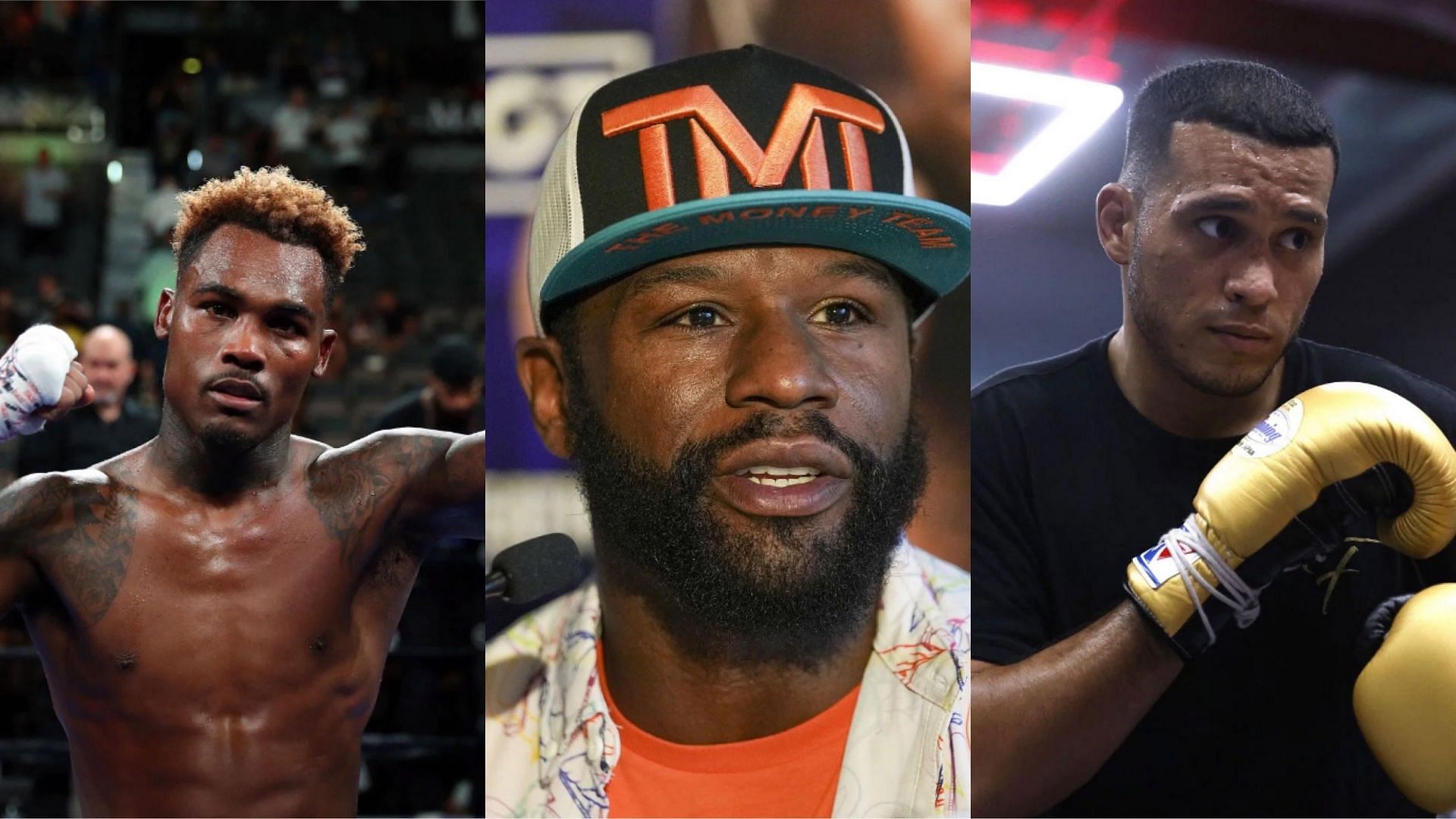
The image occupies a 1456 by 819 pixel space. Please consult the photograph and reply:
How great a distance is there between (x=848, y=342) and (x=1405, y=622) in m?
1.23

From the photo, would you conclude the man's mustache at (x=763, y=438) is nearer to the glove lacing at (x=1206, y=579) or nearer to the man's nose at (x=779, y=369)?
the man's nose at (x=779, y=369)

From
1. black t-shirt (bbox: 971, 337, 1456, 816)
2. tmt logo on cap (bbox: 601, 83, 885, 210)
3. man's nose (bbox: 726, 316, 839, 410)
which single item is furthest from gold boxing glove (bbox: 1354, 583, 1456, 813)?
tmt logo on cap (bbox: 601, 83, 885, 210)

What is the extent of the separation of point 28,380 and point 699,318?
118cm

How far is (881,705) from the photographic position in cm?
238

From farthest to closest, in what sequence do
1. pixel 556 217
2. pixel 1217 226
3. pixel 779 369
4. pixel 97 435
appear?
pixel 97 435 → pixel 1217 226 → pixel 556 217 → pixel 779 369

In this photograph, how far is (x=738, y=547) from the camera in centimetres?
232

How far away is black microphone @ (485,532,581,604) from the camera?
2.26 meters

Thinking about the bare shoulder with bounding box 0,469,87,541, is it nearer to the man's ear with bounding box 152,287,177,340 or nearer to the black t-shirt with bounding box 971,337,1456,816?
the man's ear with bounding box 152,287,177,340

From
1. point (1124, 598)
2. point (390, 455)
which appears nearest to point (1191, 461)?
point (1124, 598)

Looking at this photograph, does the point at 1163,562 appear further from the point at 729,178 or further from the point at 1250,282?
Answer: the point at 729,178

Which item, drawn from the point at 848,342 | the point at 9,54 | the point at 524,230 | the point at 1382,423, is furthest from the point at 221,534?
the point at 9,54

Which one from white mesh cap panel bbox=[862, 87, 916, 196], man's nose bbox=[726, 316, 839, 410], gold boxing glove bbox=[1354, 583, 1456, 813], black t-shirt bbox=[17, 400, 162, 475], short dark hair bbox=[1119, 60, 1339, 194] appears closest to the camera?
man's nose bbox=[726, 316, 839, 410]

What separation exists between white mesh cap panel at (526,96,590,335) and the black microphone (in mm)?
391

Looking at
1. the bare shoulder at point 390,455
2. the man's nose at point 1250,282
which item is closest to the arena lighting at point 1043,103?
the man's nose at point 1250,282
